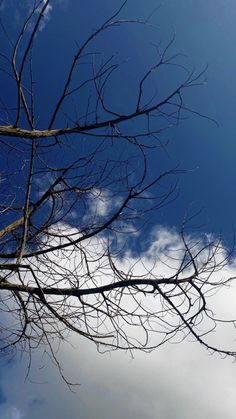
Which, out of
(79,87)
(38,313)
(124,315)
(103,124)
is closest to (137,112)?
(103,124)

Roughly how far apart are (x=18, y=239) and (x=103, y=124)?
1.84m

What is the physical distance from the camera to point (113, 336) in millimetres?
3703

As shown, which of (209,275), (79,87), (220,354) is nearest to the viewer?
(79,87)

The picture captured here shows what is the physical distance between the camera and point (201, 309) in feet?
12.4

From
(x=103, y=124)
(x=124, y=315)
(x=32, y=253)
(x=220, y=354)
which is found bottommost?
(x=220, y=354)

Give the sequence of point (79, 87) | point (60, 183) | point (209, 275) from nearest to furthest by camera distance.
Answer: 1. point (79, 87)
2. point (209, 275)
3. point (60, 183)

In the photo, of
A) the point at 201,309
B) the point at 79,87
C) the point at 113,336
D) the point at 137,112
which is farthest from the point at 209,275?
the point at 79,87

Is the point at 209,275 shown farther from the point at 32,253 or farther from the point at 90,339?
the point at 32,253

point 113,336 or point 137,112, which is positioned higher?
point 137,112

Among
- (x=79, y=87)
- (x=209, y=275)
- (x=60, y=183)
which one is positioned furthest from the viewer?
(x=60, y=183)

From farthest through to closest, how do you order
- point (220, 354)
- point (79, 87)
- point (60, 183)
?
point (60, 183), point (220, 354), point (79, 87)

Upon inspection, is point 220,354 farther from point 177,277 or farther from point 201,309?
point 177,277

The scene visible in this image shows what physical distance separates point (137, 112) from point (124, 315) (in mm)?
A: 1899

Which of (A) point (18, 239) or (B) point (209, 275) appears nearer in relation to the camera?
(B) point (209, 275)
